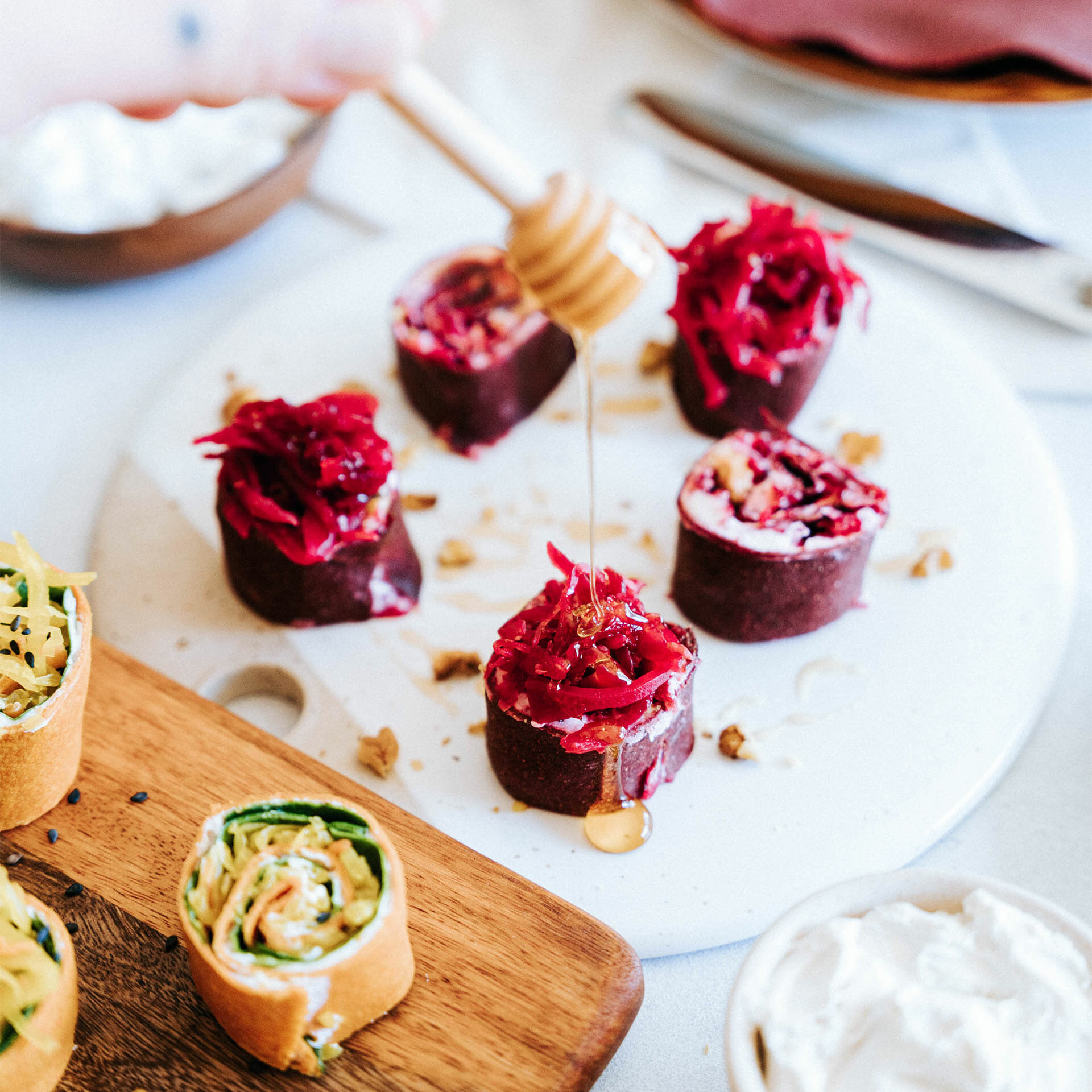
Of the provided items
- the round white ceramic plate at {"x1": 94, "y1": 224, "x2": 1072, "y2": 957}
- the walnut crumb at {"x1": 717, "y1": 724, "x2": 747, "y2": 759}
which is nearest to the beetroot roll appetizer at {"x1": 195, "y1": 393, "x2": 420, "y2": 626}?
the round white ceramic plate at {"x1": 94, "y1": 224, "x2": 1072, "y2": 957}

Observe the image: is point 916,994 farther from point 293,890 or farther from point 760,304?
point 760,304

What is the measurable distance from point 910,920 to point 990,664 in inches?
31.9

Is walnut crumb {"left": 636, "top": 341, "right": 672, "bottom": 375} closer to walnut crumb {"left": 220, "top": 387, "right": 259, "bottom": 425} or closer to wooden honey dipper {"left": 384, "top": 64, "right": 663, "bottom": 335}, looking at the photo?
walnut crumb {"left": 220, "top": 387, "right": 259, "bottom": 425}

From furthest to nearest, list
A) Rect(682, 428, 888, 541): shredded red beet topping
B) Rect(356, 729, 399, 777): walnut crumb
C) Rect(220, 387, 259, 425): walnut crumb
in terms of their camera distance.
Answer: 1. Rect(220, 387, 259, 425): walnut crumb
2. Rect(682, 428, 888, 541): shredded red beet topping
3. Rect(356, 729, 399, 777): walnut crumb

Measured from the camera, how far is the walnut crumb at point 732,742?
81.9 inches

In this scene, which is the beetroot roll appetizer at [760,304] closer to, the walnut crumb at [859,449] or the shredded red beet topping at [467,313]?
the walnut crumb at [859,449]

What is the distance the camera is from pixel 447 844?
1.84 meters

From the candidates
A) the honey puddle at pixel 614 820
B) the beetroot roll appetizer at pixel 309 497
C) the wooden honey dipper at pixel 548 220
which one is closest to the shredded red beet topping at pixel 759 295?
the honey puddle at pixel 614 820

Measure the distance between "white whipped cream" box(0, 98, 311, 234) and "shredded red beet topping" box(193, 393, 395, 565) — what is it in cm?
96

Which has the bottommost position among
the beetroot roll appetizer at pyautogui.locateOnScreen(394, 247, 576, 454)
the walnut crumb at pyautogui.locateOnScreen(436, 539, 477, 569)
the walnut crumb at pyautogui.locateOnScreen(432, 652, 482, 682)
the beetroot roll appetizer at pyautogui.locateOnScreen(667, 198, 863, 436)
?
the walnut crumb at pyautogui.locateOnScreen(432, 652, 482, 682)

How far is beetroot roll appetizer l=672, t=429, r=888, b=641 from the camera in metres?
2.16

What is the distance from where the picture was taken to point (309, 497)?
2.15 m

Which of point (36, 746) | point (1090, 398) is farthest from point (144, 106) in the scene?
point (1090, 398)

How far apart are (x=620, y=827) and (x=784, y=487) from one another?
0.71 metres
